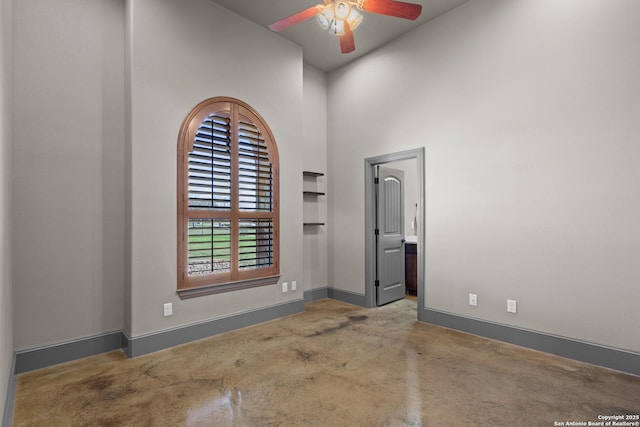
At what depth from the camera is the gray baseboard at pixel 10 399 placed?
76.9 inches

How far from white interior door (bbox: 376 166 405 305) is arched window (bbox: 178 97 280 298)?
157cm

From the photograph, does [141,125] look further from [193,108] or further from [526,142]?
[526,142]

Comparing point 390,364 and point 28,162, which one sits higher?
point 28,162

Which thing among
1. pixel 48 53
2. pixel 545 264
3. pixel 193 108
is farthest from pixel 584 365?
pixel 48 53

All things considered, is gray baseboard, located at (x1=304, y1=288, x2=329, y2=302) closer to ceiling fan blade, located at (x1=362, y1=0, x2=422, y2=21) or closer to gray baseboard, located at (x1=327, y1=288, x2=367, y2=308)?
gray baseboard, located at (x1=327, y1=288, x2=367, y2=308)

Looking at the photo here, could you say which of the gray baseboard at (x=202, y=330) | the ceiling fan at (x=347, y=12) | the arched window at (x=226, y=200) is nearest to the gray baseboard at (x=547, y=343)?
the gray baseboard at (x=202, y=330)

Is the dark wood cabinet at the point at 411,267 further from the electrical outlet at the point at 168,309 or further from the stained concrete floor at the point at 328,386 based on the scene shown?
the electrical outlet at the point at 168,309

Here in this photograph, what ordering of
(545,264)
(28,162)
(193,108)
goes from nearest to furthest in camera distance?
1. (28,162)
2. (545,264)
3. (193,108)

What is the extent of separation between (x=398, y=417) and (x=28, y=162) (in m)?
3.58

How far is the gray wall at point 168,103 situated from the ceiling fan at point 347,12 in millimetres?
1210

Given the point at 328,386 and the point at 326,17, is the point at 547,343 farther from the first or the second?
the point at 326,17

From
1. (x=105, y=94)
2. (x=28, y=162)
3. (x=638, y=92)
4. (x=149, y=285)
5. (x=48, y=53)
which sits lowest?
(x=149, y=285)

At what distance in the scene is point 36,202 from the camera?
2.75 metres

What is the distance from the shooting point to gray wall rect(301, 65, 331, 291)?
4.92 meters
